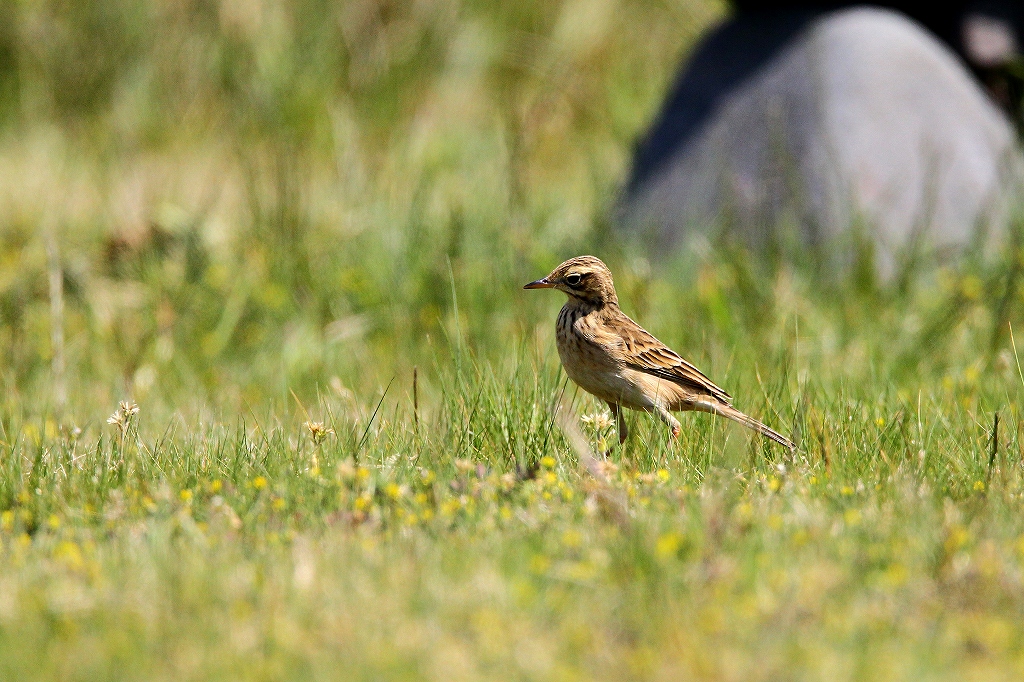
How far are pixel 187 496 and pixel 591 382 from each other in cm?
178

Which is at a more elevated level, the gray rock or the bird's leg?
the gray rock

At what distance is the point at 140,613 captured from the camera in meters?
3.18

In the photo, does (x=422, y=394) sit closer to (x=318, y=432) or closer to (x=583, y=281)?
(x=583, y=281)

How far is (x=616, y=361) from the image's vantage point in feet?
16.8

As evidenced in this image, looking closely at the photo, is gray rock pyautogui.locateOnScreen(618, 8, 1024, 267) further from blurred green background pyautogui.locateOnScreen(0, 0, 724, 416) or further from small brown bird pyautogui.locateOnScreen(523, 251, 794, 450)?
small brown bird pyautogui.locateOnScreen(523, 251, 794, 450)

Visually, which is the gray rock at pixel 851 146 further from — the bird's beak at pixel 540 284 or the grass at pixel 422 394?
the bird's beak at pixel 540 284

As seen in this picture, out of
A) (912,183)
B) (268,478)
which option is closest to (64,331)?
(268,478)

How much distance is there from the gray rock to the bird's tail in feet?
A: 9.74

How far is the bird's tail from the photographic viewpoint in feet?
15.2

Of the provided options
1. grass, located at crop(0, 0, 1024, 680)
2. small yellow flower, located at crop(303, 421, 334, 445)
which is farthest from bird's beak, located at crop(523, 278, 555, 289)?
small yellow flower, located at crop(303, 421, 334, 445)

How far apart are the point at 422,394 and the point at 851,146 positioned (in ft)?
12.9

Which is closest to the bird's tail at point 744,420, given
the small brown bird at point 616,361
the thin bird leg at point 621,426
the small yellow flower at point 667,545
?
the small brown bird at point 616,361

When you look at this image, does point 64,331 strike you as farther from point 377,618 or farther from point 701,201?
point 377,618

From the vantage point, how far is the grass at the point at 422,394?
3127 millimetres
